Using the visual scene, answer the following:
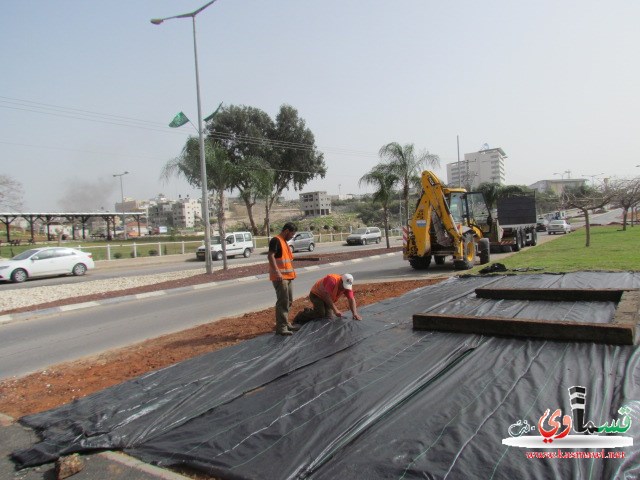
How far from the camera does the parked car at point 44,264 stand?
2128cm

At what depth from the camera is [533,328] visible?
554 cm

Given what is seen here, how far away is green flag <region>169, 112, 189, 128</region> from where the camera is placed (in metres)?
19.2

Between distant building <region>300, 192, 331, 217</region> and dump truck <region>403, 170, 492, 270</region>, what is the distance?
10411cm

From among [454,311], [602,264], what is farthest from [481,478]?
[602,264]

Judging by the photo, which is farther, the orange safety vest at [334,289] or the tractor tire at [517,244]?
the tractor tire at [517,244]

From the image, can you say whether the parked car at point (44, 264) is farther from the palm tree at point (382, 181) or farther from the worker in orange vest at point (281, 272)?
the worker in orange vest at point (281, 272)

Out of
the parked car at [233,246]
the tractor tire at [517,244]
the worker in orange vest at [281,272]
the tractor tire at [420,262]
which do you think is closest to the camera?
the worker in orange vest at [281,272]

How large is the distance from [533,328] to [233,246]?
91.8 ft

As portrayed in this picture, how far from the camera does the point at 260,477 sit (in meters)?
3.24

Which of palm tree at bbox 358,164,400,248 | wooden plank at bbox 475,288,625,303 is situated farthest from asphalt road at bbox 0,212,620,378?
palm tree at bbox 358,164,400,248

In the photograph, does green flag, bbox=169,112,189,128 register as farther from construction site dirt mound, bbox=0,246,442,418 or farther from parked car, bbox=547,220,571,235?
parked car, bbox=547,220,571,235

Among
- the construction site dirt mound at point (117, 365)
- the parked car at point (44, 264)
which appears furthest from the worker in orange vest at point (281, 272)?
the parked car at point (44, 264)

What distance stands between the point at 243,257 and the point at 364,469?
99.7 ft

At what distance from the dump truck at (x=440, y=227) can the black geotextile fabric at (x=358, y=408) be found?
9.03 m
